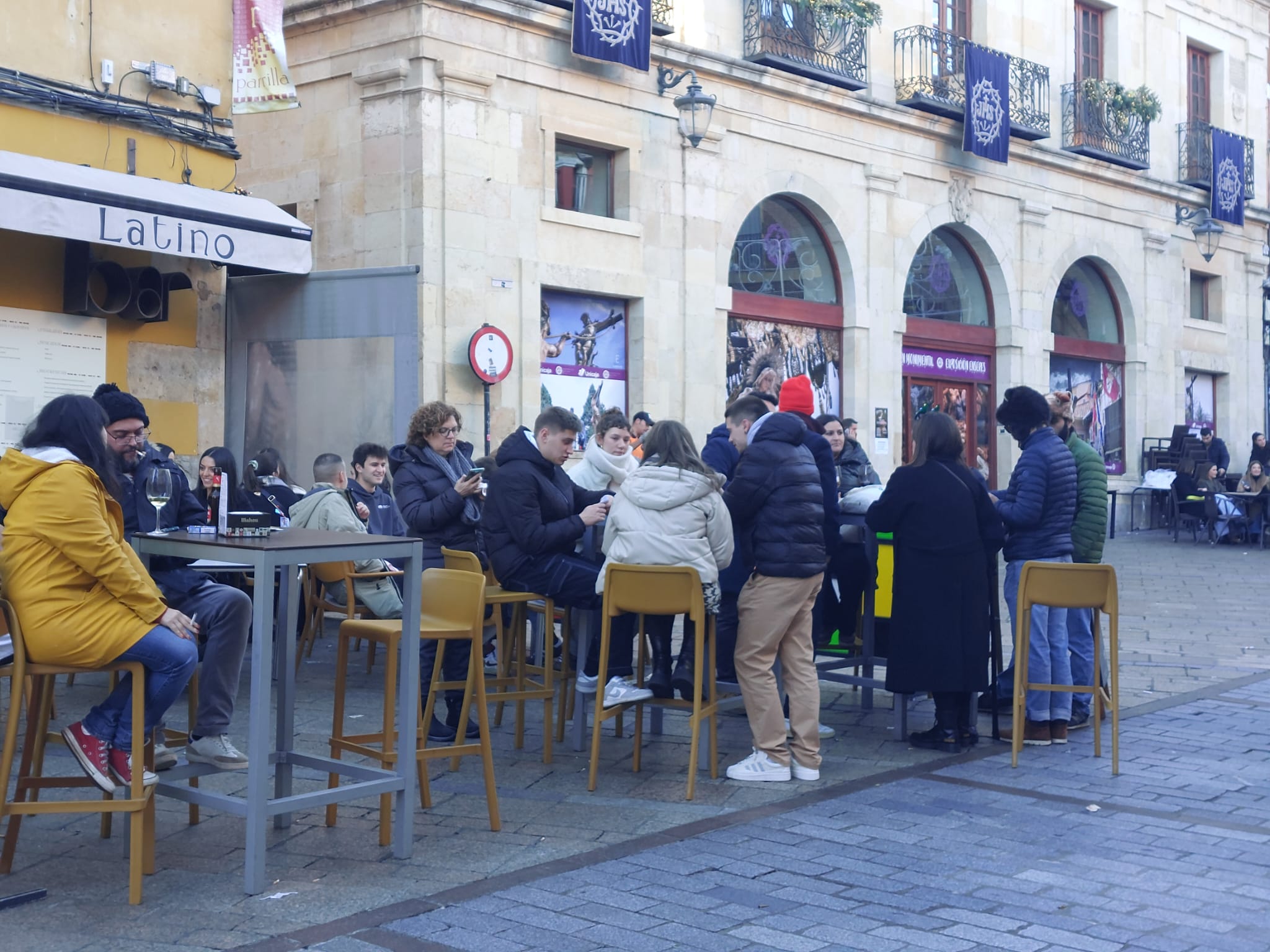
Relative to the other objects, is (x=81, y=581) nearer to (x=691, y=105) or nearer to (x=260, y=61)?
(x=260, y=61)

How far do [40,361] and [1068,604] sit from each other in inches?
289

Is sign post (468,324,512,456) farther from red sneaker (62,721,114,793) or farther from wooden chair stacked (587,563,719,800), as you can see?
red sneaker (62,721,114,793)

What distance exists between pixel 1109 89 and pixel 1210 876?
2081cm

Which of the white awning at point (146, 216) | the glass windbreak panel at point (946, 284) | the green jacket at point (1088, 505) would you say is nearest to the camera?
the green jacket at point (1088, 505)

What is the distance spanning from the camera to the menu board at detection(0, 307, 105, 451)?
10.1 m

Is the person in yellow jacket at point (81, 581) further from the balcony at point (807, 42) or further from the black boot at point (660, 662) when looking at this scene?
the balcony at point (807, 42)

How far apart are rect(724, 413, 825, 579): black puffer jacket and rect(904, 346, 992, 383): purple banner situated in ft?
47.2

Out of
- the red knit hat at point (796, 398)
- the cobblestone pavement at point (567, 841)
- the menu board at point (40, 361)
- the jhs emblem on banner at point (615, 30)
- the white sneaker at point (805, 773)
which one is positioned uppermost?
the jhs emblem on banner at point (615, 30)

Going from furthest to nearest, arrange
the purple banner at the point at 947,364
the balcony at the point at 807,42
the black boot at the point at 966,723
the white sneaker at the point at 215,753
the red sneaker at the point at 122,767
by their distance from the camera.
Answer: the purple banner at the point at 947,364
the balcony at the point at 807,42
the black boot at the point at 966,723
the white sneaker at the point at 215,753
the red sneaker at the point at 122,767

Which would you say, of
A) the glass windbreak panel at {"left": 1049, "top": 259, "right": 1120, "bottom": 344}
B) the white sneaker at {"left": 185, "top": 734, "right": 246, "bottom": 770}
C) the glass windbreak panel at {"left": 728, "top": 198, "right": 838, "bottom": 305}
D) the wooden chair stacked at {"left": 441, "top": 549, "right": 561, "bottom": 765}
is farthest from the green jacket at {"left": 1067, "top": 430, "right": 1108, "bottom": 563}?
the glass windbreak panel at {"left": 1049, "top": 259, "right": 1120, "bottom": 344}

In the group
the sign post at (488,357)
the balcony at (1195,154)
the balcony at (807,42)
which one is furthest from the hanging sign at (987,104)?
the sign post at (488,357)

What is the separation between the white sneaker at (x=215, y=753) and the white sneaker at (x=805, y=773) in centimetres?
251

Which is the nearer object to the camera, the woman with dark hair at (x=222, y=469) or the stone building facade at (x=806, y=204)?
the woman with dark hair at (x=222, y=469)

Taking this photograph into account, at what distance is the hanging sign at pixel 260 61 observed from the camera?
11.6 metres
